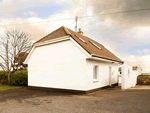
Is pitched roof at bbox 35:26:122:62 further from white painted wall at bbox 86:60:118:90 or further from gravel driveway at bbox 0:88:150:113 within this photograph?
gravel driveway at bbox 0:88:150:113

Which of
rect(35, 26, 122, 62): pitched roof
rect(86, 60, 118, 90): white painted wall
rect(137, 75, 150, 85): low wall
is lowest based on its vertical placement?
rect(137, 75, 150, 85): low wall

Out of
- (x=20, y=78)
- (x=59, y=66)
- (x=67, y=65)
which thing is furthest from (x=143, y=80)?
(x=20, y=78)

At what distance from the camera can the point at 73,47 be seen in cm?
1159

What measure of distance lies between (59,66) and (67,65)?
0.96m

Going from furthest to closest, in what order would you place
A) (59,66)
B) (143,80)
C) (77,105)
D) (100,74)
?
(143,80)
(100,74)
(59,66)
(77,105)

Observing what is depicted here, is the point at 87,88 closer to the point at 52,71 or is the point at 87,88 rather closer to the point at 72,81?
the point at 72,81

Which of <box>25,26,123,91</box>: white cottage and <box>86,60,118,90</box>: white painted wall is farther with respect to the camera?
<box>86,60,118,90</box>: white painted wall

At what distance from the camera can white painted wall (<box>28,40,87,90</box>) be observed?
11.1 meters

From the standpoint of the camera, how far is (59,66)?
12.4m

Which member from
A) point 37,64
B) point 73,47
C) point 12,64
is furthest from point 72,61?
point 12,64

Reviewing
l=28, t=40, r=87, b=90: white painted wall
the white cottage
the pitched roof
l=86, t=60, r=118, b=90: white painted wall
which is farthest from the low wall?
l=28, t=40, r=87, b=90: white painted wall

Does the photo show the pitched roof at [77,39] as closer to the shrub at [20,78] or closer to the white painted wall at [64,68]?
the white painted wall at [64,68]

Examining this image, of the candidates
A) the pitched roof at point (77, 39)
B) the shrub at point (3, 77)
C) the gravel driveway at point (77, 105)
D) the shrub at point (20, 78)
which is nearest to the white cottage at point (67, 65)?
the pitched roof at point (77, 39)

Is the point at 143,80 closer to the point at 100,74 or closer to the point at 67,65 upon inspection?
the point at 100,74
